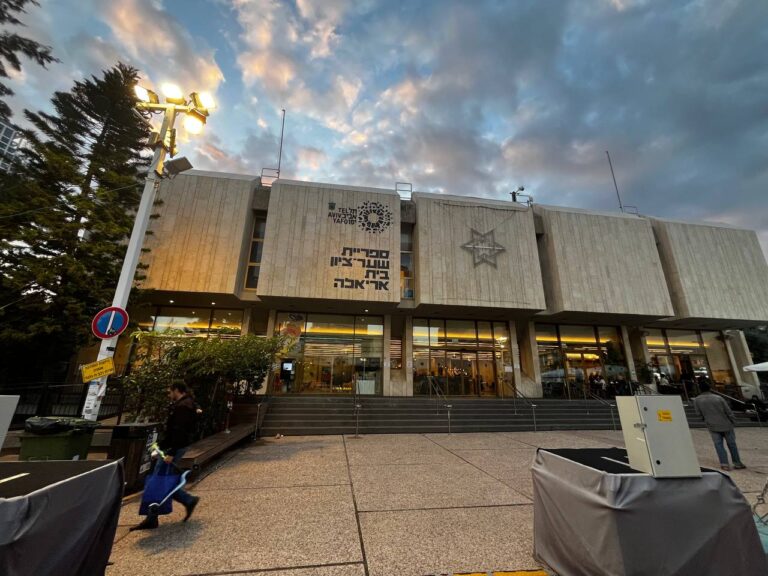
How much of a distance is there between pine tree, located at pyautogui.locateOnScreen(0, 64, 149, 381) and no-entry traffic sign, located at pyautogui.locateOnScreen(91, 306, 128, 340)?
5.88 metres

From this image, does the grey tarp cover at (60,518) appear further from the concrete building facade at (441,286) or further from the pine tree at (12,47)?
the pine tree at (12,47)

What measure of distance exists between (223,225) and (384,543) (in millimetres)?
16025

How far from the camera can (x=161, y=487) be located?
3.71 meters

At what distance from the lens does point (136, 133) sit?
54.3ft

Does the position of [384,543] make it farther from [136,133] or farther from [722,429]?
[136,133]

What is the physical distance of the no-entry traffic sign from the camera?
5.36 metres

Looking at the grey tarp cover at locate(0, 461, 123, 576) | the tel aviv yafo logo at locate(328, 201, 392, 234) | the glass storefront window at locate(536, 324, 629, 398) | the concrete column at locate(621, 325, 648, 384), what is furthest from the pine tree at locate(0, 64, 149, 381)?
the concrete column at locate(621, 325, 648, 384)

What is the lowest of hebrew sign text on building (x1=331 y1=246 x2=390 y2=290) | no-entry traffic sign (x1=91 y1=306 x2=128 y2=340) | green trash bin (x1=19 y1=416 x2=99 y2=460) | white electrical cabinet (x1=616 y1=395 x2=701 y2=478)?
green trash bin (x1=19 y1=416 x2=99 y2=460)

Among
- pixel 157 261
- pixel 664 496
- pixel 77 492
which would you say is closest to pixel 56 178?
pixel 157 261

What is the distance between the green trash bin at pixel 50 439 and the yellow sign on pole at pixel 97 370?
0.63 m

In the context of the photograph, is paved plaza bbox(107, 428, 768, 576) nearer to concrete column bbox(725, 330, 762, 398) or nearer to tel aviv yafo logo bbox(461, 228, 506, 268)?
tel aviv yafo logo bbox(461, 228, 506, 268)

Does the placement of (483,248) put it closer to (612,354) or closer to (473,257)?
(473,257)

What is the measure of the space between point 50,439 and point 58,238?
10.9 metres

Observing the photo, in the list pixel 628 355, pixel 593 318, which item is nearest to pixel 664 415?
pixel 593 318
